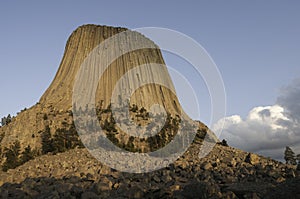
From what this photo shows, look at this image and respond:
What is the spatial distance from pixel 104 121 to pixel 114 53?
20.7m

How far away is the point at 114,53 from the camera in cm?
7106

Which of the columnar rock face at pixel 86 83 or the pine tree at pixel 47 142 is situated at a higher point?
the columnar rock face at pixel 86 83

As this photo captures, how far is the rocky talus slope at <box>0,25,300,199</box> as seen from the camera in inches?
564

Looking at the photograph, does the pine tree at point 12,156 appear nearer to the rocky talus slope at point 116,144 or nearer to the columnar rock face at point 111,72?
the rocky talus slope at point 116,144

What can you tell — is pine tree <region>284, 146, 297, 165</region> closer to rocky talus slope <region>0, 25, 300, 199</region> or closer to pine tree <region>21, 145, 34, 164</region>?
rocky talus slope <region>0, 25, 300, 199</region>

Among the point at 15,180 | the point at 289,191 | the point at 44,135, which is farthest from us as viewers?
the point at 44,135

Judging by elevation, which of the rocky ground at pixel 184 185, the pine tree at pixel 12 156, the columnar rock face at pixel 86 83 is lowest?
the rocky ground at pixel 184 185

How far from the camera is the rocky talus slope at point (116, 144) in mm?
14320

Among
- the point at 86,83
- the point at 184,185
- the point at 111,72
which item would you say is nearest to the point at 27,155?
the point at 86,83

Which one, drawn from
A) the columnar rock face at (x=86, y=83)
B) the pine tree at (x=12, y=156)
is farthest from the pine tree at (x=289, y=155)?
the pine tree at (x=12, y=156)

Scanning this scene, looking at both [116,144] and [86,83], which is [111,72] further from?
[116,144]

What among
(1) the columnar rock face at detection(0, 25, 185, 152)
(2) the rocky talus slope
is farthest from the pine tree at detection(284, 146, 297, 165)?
(1) the columnar rock face at detection(0, 25, 185, 152)

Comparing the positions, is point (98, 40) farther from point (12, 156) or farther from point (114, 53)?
point (12, 156)

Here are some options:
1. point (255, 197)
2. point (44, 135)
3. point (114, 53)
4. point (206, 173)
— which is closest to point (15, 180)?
point (206, 173)
